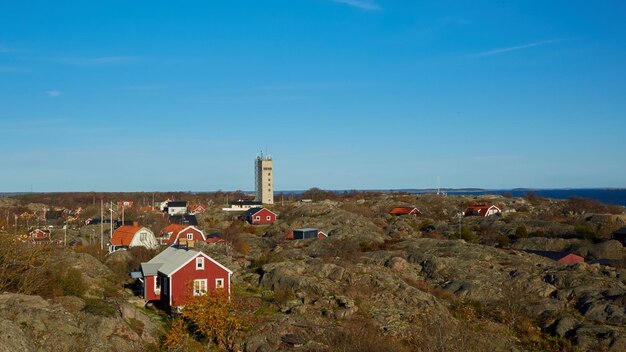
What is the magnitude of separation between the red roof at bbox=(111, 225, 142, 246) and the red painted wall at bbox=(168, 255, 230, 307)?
25.1 metres

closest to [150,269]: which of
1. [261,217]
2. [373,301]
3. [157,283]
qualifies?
[157,283]

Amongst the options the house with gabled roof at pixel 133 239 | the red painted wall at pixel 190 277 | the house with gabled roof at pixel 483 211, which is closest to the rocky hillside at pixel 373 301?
the red painted wall at pixel 190 277

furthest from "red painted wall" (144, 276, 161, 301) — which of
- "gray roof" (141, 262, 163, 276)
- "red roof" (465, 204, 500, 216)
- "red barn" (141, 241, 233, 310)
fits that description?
"red roof" (465, 204, 500, 216)

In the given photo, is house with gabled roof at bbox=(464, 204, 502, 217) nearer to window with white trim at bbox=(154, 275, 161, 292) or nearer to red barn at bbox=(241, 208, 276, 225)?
red barn at bbox=(241, 208, 276, 225)

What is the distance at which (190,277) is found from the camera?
116 ft

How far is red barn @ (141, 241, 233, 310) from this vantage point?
115ft

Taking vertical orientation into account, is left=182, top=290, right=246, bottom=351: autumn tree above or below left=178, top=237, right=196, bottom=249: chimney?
below

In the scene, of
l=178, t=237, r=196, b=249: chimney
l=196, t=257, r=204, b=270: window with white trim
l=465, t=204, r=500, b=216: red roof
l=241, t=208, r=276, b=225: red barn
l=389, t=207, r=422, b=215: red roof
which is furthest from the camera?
l=389, t=207, r=422, b=215: red roof

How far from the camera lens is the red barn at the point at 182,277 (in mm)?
35031

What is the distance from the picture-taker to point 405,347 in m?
29.1

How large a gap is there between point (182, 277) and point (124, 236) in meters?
27.0

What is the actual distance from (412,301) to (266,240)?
31.6 m

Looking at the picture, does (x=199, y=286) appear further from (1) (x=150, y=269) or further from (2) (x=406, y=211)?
(2) (x=406, y=211)

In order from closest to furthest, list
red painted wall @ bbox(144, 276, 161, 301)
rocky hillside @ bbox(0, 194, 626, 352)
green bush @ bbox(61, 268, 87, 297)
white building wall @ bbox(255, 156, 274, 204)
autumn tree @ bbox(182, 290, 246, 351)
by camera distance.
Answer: rocky hillside @ bbox(0, 194, 626, 352) < autumn tree @ bbox(182, 290, 246, 351) < green bush @ bbox(61, 268, 87, 297) < red painted wall @ bbox(144, 276, 161, 301) < white building wall @ bbox(255, 156, 274, 204)
